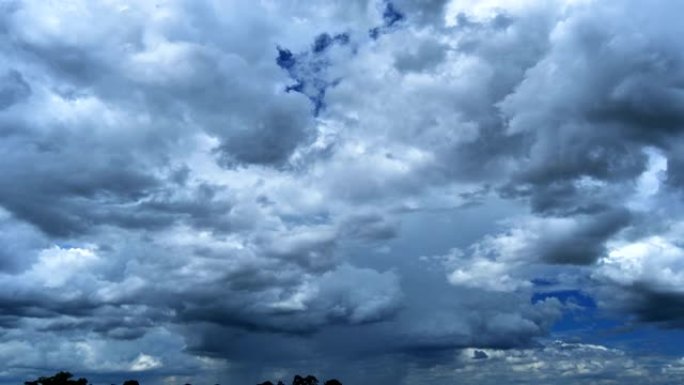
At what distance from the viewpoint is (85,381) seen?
656 feet

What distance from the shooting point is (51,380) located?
641 feet

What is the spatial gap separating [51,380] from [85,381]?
8478 millimetres
